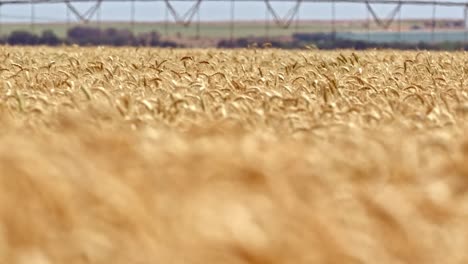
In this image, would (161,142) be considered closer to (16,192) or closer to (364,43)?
(16,192)

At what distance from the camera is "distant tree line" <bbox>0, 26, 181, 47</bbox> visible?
5662 cm

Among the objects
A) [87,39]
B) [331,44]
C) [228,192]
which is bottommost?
[87,39]

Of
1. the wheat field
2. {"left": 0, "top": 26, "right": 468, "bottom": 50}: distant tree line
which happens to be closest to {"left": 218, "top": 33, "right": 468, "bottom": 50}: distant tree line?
{"left": 0, "top": 26, "right": 468, "bottom": 50}: distant tree line

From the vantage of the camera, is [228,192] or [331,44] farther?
[331,44]

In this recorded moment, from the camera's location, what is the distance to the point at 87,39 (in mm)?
59062

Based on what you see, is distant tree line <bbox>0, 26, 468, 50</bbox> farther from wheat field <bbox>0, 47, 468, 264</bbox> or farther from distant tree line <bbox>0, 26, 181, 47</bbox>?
wheat field <bbox>0, 47, 468, 264</bbox>

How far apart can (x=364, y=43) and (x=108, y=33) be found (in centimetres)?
1995

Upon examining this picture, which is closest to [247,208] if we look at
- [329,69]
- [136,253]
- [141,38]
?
[136,253]

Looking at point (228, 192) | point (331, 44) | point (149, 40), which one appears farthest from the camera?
point (149, 40)

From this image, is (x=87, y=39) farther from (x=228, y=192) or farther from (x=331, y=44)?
(x=228, y=192)

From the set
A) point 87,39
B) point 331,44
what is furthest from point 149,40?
point 331,44

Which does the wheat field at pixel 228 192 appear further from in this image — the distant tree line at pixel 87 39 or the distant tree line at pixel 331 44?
the distant tree line at pixel 87 39

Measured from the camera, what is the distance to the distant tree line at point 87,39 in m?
56.6

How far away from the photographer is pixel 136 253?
140 inches
